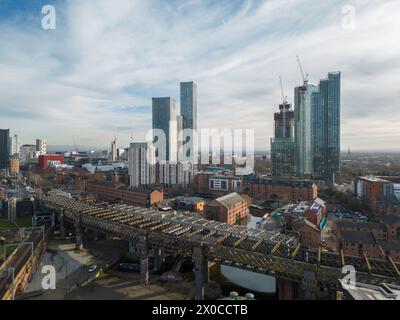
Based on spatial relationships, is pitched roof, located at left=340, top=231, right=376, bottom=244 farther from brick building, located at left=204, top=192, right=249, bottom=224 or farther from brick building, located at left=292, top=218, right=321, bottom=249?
brick building, located at left=204, top=192, right=249, bottom=224

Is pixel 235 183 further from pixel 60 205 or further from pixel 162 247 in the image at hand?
pixel 162 247

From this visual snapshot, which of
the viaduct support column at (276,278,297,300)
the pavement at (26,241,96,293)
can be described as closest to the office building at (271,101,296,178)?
the pavement at (26,241,96,293)

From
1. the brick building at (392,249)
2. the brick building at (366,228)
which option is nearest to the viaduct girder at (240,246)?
the brick building at (392,249)

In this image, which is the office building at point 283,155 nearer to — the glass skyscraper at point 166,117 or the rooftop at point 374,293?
the glass skyscraper at point 166,117

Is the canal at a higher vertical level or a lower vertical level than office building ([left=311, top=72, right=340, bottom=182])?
lower

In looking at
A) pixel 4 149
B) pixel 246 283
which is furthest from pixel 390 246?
pixel 4 149
